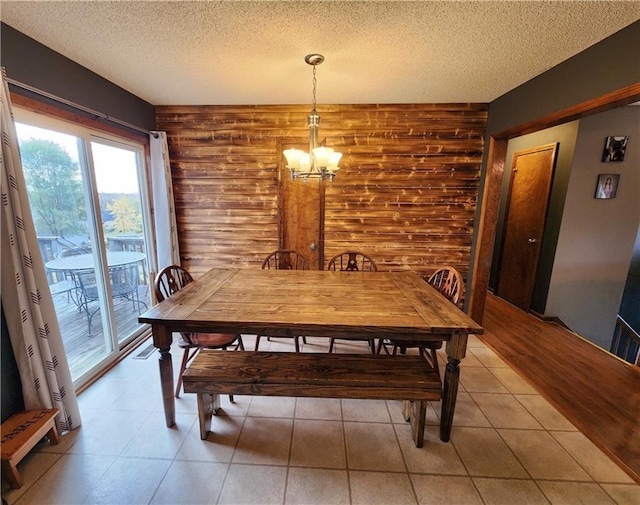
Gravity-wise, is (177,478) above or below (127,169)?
below

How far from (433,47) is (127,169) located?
115 inches

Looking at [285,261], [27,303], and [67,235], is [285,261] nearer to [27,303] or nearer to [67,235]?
[67,235]

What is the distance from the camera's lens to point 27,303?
59.7 inches

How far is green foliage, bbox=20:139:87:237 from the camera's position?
1.81 meters

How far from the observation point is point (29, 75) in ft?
5.60

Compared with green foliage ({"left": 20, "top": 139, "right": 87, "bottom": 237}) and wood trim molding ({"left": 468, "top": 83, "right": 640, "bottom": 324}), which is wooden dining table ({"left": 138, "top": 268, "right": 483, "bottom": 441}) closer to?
green foliage ({"left": 20, "top": 139, "right": 87, "bottom": 237})

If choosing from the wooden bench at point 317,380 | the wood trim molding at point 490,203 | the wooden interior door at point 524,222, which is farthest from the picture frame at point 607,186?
the wooden bench at point 317,380

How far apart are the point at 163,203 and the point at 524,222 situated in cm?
466

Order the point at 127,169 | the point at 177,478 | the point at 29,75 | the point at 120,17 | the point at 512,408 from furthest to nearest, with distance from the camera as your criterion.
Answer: the point at 127,169 → the point at 512,408 → the point at 29,75 → the point at 120,17 → the point at 177,478

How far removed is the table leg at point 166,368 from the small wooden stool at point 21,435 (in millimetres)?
596

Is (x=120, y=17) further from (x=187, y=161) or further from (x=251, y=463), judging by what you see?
(x=251, y=463)

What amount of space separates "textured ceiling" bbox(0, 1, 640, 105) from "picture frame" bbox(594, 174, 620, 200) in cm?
185

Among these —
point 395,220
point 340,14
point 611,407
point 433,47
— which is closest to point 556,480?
point 611,407

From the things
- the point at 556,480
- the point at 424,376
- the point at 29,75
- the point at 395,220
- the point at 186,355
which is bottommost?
the point at 556,480
